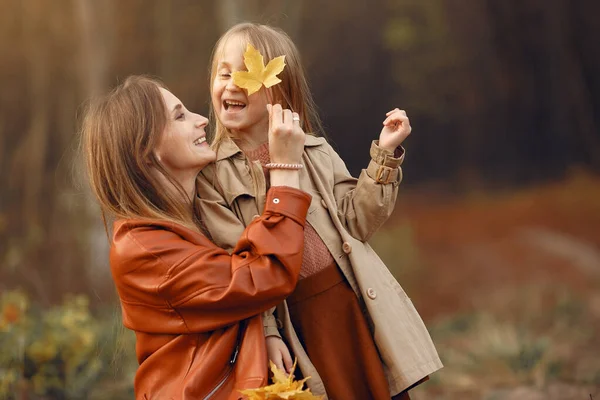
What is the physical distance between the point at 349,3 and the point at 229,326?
18.2 ft

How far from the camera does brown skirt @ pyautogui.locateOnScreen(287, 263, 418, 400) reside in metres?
2.91

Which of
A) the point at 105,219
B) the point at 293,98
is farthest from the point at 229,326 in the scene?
the point at 293,98

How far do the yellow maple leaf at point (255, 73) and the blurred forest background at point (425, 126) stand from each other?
471cm

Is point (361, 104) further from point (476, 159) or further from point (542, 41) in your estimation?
point (542, 41)

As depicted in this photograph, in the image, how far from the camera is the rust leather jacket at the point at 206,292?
271 cm

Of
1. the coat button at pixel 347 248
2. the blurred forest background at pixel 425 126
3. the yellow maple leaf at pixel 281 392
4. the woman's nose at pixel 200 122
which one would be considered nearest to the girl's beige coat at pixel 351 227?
the coat button at pixel 347 248

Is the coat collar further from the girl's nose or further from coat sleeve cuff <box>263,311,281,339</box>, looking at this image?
coat sleeve cuff <box>263,311,281,339</box>

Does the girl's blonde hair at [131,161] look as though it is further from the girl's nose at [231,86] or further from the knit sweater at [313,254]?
the knit sweater at [313,254]

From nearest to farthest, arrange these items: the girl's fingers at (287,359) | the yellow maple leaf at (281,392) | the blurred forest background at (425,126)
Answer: the yellow maple leaf at (281,392)
the girl's fingers at (287,359)
the blurred forest background at (425,126)

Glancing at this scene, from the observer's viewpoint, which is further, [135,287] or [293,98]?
[293,98]

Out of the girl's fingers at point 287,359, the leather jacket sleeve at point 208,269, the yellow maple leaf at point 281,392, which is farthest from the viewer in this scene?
the girl's fingers at point 287,359

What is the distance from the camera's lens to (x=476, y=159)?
7.95 m

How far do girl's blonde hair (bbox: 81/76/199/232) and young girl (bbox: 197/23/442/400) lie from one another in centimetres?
12

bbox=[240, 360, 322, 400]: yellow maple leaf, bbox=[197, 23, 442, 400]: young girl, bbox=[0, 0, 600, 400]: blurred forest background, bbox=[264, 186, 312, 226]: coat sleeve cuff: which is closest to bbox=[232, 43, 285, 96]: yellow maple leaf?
bbox=[197, 23, 442, 400]: young girl
